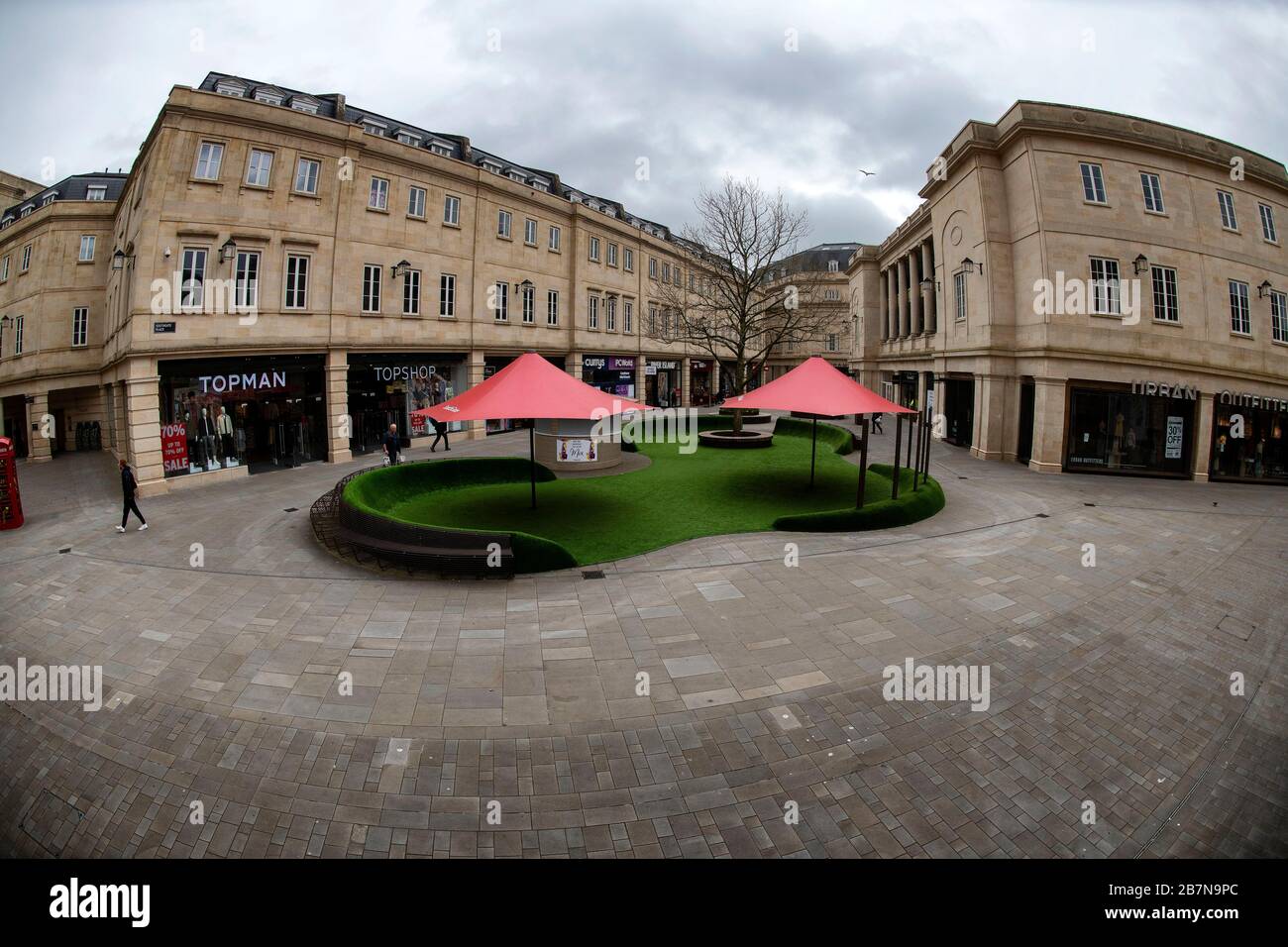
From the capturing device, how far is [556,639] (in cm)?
787

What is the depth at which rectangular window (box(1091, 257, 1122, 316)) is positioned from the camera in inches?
831

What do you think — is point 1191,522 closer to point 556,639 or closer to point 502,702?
point 556,639

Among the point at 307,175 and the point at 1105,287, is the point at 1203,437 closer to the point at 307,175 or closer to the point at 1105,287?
the point at 1105,287

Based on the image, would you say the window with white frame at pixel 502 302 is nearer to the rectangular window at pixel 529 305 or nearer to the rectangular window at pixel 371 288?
the rectangular window at pixel 529 305

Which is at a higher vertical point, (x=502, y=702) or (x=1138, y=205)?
(x=1138, y=205)

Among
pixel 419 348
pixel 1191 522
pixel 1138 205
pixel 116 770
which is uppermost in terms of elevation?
pixel 1138 205

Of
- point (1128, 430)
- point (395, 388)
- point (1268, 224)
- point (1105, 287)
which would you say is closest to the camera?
point (1105, 287)

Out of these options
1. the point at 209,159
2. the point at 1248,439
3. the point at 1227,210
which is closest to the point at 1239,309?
the point at 1227,210

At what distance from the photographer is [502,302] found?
98.2 feet

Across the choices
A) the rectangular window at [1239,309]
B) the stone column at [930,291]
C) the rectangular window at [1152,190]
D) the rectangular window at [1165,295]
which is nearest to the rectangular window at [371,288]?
the stone column at [930,291]

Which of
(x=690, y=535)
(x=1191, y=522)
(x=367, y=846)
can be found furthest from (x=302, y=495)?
(x=1191, y=522)

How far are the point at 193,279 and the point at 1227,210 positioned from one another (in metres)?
38.1

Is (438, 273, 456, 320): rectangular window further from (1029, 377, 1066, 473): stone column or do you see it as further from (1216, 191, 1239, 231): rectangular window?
(1216, 191, 1239, 231): rectangular window
